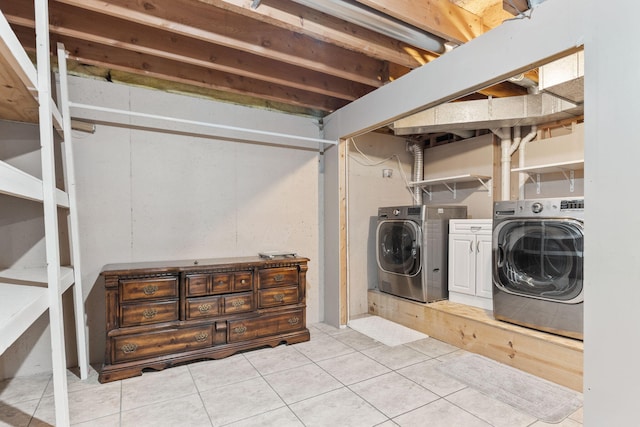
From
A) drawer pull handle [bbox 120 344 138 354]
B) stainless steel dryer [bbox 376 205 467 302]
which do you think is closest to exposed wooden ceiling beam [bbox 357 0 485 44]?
stainless steel dryer [bbox 376 205 467 302]

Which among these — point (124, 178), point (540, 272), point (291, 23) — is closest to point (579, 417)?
point (540, 272)

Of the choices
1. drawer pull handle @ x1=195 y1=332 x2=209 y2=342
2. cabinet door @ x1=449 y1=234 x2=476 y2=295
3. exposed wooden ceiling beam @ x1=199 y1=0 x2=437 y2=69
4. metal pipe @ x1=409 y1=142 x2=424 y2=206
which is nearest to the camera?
exposed wooden ceiling beam @ x1=199 y1=0 x2=437 y2=69

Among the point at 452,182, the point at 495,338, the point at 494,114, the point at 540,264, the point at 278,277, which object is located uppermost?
the point at 494,114

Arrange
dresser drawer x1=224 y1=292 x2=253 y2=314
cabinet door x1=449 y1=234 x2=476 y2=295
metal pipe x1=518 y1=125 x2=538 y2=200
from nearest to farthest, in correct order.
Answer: dresser drawer x1=224 y1=292 x2=253 y2=314 < cabinet door x1=449 y1=234 x2=476 y2=295 < metal pipe x1=518 y1=125 x2=538 y2=200

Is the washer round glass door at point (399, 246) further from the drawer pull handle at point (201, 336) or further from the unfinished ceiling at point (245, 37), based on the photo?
the drawer pull handle at point (201, 336)

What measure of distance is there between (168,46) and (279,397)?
2710 mm

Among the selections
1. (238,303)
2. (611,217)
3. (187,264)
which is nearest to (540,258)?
(611,217)

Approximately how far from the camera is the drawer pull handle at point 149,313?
256 centimetres

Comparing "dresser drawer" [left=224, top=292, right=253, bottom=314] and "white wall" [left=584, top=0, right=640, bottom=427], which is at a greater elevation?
"white wall" [left=584, top=0, right=640, bottom=427]

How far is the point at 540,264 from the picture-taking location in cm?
269

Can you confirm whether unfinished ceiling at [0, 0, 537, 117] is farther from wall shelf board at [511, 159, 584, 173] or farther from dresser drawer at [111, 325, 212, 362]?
dresser drawer at [111, 325, 212, 362]

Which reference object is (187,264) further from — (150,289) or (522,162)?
A: (522,162)

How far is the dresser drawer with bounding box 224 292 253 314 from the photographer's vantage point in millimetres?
2863

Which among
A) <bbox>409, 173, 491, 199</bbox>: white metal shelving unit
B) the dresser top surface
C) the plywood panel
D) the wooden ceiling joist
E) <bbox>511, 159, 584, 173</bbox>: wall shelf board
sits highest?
the wooden ceiling joist
